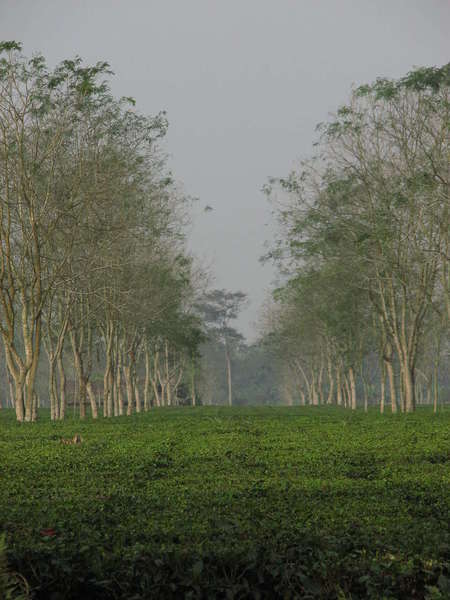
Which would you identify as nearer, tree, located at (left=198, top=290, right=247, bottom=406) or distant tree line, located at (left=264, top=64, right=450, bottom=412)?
distant tree line, located at (left=264, top=64, right=450, bottom=412)

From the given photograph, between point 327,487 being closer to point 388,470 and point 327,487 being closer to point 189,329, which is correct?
point 388,470

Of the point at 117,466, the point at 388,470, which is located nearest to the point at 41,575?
the point at 117,466

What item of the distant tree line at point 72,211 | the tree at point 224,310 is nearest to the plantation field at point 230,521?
the distant tree line at point 72,211

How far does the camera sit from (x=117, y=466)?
9.62 meters

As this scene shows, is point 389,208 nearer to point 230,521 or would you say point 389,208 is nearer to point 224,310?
point 230,521

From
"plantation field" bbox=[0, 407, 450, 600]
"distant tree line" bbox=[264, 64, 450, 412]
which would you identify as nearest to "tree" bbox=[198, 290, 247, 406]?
"distant tree line" bbox=[264, 64, 450, 412]

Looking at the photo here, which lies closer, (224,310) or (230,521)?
(230,521)

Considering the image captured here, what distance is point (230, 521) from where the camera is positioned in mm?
5875

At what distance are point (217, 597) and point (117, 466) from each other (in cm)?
528

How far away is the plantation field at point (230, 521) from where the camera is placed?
4574 mm

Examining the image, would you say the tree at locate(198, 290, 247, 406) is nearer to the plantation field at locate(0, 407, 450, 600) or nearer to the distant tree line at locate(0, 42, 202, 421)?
the distant tree line at locate(0, 42, 202, 421)

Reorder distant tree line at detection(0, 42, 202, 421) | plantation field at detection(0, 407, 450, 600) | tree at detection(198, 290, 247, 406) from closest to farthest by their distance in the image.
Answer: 1. plantation field at detection(0, 407, 450, 600)
2. distant tree line at detection(0, 42, 202, 421)
3. tree at detection(198, 290, 247, 406)

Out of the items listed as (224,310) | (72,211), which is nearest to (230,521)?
(72,211)

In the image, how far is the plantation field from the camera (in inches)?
180
